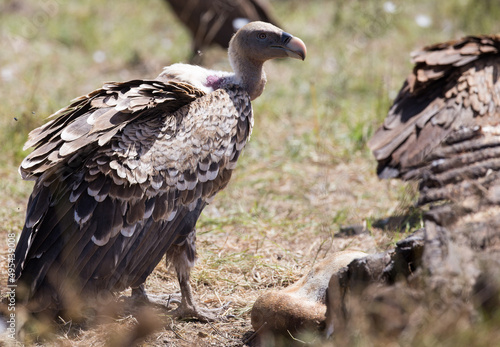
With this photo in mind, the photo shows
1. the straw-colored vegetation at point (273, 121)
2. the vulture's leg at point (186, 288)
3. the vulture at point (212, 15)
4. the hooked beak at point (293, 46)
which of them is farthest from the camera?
the vulture at point (212, 15)

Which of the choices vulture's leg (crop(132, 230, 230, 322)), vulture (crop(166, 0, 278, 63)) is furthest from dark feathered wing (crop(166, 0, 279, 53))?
vulture's leg (crop(132, 230, 230, 322))

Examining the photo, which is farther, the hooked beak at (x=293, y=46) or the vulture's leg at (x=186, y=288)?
the hooked beak at (x=293, y=46)

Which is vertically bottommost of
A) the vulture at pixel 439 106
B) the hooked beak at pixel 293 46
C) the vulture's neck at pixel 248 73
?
the vulture at pixel 439 106

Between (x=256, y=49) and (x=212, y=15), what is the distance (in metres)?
4.16

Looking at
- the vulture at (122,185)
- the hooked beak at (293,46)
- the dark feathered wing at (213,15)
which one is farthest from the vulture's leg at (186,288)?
the dark feathered wing at (213,15)

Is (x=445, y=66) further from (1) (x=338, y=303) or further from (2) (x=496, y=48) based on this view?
(1) (x=338, y=303)

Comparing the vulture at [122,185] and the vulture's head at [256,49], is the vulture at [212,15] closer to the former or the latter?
the vulture's head at [256,49]

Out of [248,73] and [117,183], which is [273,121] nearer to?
[248,73]

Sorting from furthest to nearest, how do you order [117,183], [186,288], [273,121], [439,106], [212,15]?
1. [212,15]
2. [273,121]
3. [439,106]
4. [186,288]
5. [117,183]

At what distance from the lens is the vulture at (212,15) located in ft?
26.5

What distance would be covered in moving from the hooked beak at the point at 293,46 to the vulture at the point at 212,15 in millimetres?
3807

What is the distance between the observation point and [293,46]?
4.23 meters

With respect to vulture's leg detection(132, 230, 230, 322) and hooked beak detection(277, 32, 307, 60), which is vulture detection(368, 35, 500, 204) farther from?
vulture's leg detection(132, 230, 230, 322)

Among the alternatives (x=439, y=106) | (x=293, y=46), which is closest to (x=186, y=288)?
(x=293, y=46)
